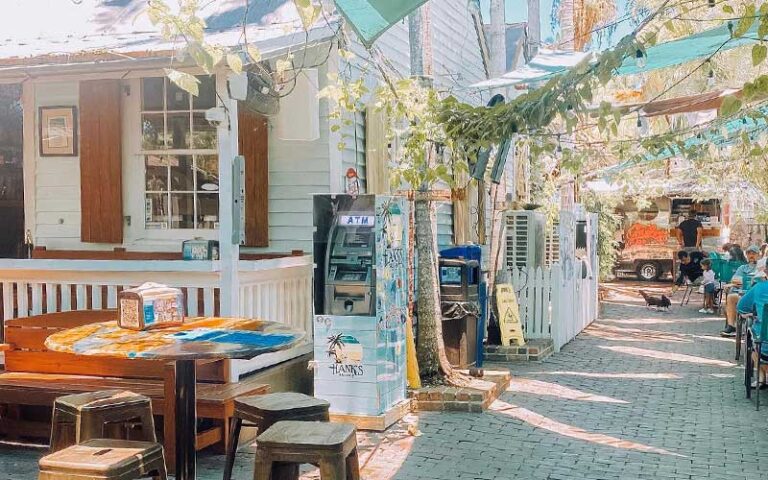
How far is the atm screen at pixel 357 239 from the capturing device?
23.6 feet

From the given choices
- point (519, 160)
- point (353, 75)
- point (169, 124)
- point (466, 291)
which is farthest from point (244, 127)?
point (519, 160)

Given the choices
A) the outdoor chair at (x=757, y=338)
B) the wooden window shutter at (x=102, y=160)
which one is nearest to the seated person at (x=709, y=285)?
the outdoor chair at (x=757, y=338)

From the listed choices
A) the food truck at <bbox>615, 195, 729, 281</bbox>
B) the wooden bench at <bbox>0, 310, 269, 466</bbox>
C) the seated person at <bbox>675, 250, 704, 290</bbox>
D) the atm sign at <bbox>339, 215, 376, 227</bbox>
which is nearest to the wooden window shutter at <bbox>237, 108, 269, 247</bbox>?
the atm sign at <bbox>339, 215, 376, 227</bbox>

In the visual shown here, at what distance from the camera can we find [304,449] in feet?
12.5

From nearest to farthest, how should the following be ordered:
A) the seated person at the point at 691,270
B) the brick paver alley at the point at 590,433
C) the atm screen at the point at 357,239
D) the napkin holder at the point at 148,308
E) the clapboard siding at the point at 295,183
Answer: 1. the napkin holder at the point at 148,308
2. the brick paver alley at the point at 590,433
3. the atm screen at the point at 357,239
4. the clapboard siding at the point at 295,183
5. the seated person at the point at 691,270

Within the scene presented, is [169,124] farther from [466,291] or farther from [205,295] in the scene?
[466,291]

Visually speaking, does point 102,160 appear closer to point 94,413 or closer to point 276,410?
point 94,413

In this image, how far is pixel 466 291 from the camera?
9148 mm

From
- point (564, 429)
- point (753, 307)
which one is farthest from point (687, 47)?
point (564, 429)

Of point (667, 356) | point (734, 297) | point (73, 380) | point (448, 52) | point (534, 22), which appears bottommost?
point (667, 356)

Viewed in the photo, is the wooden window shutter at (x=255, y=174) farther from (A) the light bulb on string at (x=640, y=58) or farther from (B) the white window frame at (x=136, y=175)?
(A) the light bulb on string at (x=640, y=58)

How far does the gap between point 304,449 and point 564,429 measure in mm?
4067

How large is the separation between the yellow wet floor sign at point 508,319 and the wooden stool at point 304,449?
715 centimetres

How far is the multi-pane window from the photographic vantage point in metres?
8.48
